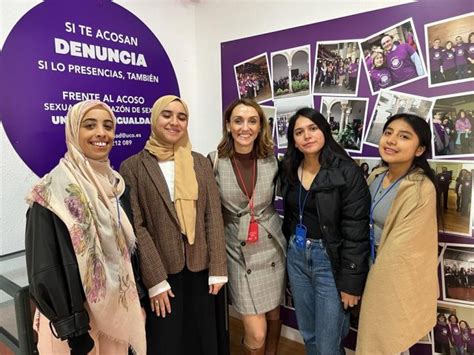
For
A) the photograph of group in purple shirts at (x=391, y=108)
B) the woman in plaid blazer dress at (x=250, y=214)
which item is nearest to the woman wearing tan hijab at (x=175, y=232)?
the woman in plaid blazer dress at (x=250, y=214)

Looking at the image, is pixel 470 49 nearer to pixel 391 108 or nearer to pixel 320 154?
pixel 391 108

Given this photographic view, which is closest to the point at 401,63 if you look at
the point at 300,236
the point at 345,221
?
the point at 345,221

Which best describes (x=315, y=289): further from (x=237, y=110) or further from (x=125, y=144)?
(x=125, y=144)

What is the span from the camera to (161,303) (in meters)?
1.53

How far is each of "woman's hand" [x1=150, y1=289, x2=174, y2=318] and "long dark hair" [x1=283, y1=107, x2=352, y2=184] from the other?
0.77m

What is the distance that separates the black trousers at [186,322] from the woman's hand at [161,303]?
4cm

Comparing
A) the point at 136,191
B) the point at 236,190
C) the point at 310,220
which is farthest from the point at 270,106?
the point at 136,191

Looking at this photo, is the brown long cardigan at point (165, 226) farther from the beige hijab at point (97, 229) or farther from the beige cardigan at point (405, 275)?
the beige cardigan at point (405, 275)

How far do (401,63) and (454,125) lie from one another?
388 millimetres

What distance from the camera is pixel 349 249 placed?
1.47 metres

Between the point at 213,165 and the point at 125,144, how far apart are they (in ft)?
2.24

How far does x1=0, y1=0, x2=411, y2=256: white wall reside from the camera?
1.68 metres

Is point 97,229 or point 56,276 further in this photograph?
point 97,229

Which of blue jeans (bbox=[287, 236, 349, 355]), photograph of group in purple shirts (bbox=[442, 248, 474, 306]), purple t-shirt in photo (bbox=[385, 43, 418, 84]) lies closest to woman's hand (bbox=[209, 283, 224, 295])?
blue jeans (bbox=[287, 236, 349, 355])
